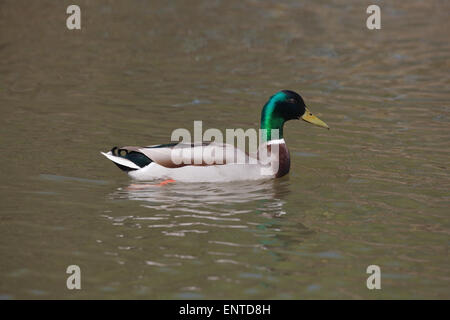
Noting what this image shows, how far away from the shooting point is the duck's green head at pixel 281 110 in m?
10.3

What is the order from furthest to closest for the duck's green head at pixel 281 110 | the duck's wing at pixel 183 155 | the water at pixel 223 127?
the duck's green head at pixel 281 110 < the duck's wing at pixel 183 155 < the water at pixel 223 127

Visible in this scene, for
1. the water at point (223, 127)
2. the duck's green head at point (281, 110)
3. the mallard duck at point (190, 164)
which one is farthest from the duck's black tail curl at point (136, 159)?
the duck's green head at point (281, 110)

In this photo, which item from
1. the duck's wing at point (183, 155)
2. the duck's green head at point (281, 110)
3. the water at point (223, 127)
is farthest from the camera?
the duck's green head at point (281, 110)

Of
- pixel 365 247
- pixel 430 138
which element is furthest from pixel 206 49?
pixel 365 247

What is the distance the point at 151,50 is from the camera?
17.0 metres

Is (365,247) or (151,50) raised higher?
(151,50)

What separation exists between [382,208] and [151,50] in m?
9.14

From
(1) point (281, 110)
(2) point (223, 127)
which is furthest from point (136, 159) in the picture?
(2) point (223, 127)

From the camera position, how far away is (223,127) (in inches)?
480

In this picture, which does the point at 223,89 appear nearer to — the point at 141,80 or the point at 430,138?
the point at 141,80

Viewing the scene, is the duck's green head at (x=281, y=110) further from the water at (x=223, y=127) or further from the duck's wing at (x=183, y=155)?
the duck's wing at (x=183, y=155)

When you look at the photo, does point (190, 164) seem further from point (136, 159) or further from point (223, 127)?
point (223, 127)

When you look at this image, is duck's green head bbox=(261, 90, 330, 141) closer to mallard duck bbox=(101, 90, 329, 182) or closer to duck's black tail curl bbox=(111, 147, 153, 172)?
mallard duck bbox=(101, 90, 329, 182)

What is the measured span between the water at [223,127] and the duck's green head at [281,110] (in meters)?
0.63
